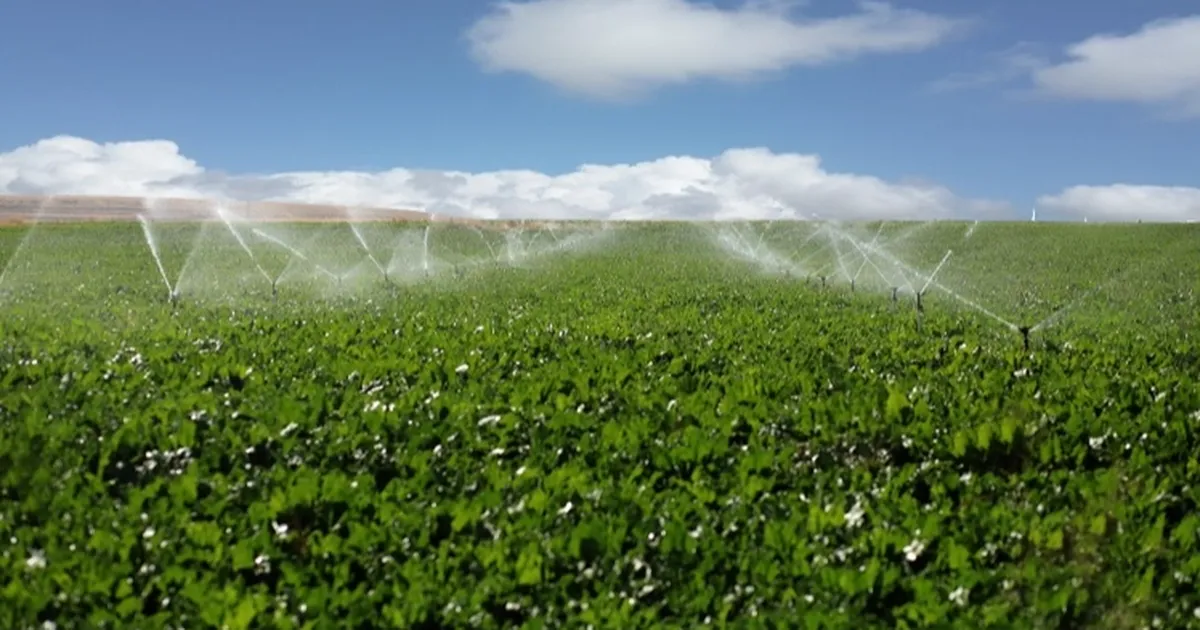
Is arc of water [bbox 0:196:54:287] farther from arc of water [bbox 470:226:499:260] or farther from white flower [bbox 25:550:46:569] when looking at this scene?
white flower [bbox 25:550:46:569]

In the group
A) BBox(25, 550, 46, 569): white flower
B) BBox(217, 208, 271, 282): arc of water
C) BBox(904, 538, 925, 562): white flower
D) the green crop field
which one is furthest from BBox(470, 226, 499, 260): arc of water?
BBox(904, 538, 925, 562): white flower

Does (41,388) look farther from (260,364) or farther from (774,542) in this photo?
(774,542)

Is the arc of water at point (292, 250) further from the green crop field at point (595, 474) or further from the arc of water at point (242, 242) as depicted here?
the green crop field at point (595, 474)

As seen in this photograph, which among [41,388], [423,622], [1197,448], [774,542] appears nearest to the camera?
[423,622]

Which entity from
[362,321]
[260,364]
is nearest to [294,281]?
[362,321]

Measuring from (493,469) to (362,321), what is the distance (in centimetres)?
786

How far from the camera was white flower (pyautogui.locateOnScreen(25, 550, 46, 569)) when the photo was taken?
17.7 feet

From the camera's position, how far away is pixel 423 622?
15.7 ft

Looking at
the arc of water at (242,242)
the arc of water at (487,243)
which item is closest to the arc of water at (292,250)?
the arc of water at (242,242)

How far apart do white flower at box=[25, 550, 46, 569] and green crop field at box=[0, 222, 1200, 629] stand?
32mm

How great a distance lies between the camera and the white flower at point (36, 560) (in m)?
5.38

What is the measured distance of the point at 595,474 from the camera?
6.70 metres

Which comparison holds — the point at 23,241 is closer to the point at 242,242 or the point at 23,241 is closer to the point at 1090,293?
the point at 242,242

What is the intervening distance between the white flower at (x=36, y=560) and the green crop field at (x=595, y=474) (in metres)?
0.03
